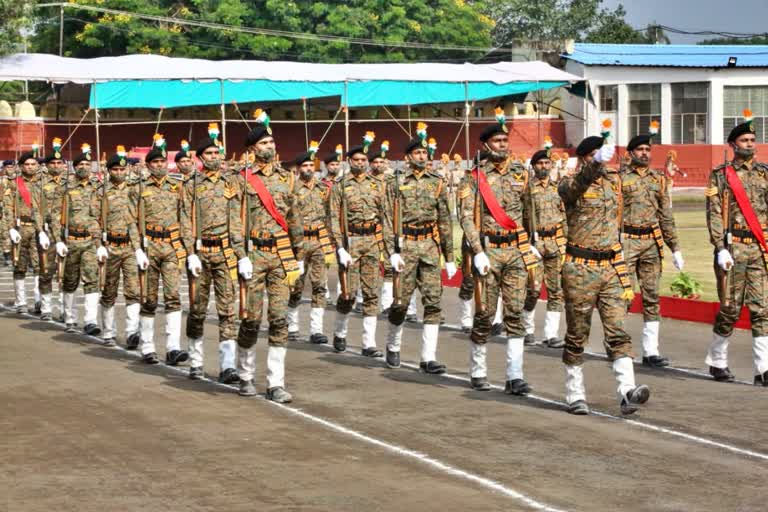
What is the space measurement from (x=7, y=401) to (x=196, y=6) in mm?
53580

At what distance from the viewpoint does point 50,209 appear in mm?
20578

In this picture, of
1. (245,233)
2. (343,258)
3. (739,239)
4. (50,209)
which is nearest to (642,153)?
(739,239)

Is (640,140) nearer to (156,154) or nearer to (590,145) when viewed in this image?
(590,145)

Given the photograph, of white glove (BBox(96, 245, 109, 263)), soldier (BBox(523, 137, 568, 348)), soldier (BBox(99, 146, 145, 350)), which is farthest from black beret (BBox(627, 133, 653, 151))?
white glove (BBox(96, 245, 109, 263))

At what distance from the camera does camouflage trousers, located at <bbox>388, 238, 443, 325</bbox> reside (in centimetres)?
1518

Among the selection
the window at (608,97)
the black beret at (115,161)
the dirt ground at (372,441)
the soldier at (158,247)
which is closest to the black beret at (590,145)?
the dirt ground at (372,441)

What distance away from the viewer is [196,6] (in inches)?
2557

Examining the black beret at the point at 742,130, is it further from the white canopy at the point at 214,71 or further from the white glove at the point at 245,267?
the white canopy at the point at 214,71

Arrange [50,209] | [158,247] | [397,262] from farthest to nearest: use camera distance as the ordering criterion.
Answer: [50,209] < [158,247] < [397,262]

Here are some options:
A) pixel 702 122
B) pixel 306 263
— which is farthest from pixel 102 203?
pixel 702 122

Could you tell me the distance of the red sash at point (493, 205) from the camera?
45.3 ft

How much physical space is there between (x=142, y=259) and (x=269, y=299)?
10.7ft

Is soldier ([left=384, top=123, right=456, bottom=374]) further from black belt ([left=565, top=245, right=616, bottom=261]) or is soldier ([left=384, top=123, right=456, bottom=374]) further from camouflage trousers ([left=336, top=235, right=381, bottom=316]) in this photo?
black belt ([left=565, top=245, right=616, bottom=261])

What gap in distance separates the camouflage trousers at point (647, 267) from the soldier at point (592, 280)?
3.06m
